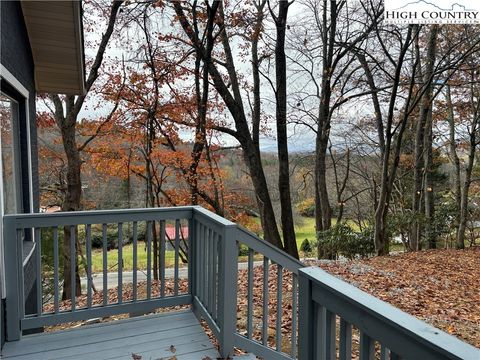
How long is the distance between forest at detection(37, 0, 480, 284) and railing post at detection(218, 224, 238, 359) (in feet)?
19.9

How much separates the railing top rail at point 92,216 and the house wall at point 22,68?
64 cm

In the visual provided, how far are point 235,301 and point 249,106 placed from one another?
901 cm

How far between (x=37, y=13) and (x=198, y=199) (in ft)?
22.7

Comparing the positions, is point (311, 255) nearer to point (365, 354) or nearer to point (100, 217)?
point (100, 217)

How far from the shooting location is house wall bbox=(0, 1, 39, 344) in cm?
306

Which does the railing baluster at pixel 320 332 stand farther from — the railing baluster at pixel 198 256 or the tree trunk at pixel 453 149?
the tree trunk at pixel 453 149

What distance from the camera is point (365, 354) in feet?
3.90

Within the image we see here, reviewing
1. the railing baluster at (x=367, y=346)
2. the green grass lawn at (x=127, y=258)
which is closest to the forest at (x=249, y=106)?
the green grass lawn at (x=127, y=258)

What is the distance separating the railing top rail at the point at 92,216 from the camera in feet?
9.12

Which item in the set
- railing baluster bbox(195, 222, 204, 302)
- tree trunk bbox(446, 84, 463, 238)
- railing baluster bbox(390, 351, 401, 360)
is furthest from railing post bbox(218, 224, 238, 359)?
tree trunk bbox(446, 84, 463, 238)

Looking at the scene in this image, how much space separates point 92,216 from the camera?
2.97 m

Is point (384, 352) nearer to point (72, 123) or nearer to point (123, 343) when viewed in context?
point (123, 343)

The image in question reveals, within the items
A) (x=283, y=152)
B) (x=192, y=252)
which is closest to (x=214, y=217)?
(x=192, y=252)

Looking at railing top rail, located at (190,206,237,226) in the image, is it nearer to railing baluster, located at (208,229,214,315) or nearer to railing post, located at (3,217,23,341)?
railing baluster, located at (208,229,214,315)
